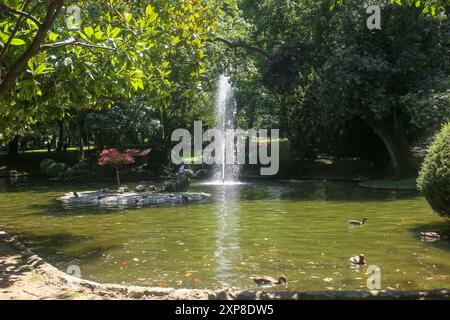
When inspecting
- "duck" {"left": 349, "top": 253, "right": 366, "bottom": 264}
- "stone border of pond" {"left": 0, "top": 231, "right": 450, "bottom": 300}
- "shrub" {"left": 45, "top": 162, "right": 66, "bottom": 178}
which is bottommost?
"duck" {"left": 349, "top": 253, "right": 366, "bottom": 264}

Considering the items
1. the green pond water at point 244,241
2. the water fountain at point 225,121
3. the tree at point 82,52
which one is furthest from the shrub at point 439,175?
the water fountain at point 225,121

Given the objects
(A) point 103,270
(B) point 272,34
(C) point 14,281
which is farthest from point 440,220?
(B) point 272,34

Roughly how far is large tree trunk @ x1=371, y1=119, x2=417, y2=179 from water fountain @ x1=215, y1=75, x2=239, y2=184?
835 cm

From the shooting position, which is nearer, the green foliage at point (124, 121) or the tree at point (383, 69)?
the tree at point (383, 69)

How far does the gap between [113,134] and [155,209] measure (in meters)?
17.8

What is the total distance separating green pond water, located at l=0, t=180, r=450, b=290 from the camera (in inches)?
334

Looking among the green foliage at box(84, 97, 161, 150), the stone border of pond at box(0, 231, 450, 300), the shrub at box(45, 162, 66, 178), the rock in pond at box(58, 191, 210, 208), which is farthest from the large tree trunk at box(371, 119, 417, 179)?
the shrub at box(45, 162, 66, 178)

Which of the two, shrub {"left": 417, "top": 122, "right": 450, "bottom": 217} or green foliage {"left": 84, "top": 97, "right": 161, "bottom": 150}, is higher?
green foliage {"left": 84, "top": 97, "right": 161, "bottom": 150}

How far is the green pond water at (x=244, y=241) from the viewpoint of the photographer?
8492 millimetres

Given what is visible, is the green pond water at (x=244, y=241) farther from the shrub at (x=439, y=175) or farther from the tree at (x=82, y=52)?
the tree at (x=82, y=52)

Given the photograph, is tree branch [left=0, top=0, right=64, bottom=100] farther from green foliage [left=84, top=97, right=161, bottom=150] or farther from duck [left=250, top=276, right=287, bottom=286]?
green foliage [left=84, top=97, right=161, bottom=150]

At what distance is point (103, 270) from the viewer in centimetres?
910

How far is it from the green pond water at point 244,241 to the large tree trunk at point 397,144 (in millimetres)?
6404

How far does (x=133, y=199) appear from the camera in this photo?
19.2 m
